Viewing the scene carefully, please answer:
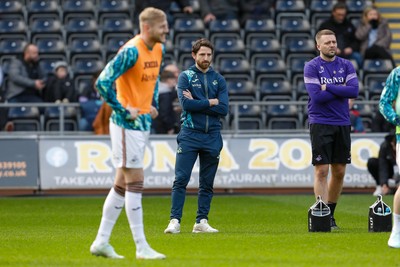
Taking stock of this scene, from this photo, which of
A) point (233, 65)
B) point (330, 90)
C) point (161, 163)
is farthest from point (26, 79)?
point (330, 90)

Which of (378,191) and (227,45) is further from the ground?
(227,45)

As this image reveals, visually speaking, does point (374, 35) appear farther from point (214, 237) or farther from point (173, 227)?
point (214, 237)

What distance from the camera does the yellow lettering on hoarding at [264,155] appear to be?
2252 centimetres

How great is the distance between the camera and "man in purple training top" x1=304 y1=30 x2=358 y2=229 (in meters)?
13.6

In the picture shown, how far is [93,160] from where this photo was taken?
877 inches

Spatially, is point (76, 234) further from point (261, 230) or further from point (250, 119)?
point (250, 119)

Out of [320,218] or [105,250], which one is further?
[320,218]

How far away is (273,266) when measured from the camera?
9727 mm

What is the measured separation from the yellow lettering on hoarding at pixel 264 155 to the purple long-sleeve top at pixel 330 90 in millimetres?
8655

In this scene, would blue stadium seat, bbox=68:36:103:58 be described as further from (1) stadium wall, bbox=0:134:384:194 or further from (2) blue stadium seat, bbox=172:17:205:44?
(1) stadium wall, bbox=0:134:384:194

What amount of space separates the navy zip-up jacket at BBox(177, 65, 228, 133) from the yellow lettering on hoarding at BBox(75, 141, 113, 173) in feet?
28.8

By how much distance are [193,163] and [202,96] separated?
82 centimetres

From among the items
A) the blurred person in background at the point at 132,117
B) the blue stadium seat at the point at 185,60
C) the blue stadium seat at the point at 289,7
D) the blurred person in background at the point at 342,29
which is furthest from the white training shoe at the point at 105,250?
the blue stadium seat at the point at 289,7

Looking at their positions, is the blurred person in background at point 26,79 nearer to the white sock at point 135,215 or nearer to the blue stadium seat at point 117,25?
the blue stadium seat at point 117,25
